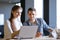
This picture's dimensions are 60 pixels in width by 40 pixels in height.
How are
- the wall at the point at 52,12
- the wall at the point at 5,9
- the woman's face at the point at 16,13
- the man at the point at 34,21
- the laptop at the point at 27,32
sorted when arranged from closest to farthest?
the laptop at the point at 27,32 → the woman's face at the point at 16,13 → the man at the point at 34,21 → the wall at the point at 52,12 → the wall at the point at 5,9

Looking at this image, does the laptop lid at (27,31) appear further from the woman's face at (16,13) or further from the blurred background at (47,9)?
the blurred background at (47,9)

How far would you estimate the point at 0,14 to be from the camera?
9.29m

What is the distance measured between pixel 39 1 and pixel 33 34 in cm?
271

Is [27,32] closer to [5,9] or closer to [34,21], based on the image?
[34,21]

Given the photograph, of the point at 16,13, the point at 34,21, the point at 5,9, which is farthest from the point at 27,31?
the point at 5,9

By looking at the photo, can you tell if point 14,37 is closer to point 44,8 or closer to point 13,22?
point 13,22

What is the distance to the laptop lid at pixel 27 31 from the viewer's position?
2.18 meters

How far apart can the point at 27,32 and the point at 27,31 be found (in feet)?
0.05

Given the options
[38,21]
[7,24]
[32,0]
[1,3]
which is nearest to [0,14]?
[1,3]

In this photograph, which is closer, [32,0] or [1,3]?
[32,0]

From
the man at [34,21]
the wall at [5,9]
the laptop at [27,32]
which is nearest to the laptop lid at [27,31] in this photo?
the laptop at [27,32]

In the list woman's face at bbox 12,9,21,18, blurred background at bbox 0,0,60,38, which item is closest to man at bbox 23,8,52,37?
woman's face at bbox 12,9,21,18

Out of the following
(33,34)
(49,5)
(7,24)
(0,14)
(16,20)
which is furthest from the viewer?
(0,14)

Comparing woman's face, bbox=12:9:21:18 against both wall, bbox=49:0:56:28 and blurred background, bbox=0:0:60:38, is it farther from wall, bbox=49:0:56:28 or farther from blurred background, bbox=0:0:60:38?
wall, bbox=49:0:56:28
